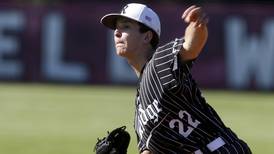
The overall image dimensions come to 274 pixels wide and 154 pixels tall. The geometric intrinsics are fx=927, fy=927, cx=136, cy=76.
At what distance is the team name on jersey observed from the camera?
6.53 metres

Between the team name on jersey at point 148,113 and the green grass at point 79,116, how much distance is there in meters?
5.75

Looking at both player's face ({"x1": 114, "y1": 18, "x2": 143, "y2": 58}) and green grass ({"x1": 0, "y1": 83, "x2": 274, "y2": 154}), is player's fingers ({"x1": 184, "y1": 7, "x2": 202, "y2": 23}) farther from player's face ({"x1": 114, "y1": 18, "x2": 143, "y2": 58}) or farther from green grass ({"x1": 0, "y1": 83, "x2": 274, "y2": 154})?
green grass ({"x1": 0, "y1": 83, "x2": 274, "y2": 154})

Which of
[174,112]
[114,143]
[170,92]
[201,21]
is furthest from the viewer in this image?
[114,143]

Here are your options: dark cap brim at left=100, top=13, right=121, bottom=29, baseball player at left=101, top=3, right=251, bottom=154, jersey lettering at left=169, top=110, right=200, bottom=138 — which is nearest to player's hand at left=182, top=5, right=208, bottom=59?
baseball player at left=101, top=3, right=251, bottom=154

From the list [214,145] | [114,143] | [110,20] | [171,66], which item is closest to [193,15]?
[171,66]

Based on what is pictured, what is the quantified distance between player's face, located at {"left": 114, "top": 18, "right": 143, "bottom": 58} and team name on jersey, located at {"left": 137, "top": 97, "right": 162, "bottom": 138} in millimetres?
414

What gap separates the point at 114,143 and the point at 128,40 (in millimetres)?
925

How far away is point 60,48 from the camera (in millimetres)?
23859

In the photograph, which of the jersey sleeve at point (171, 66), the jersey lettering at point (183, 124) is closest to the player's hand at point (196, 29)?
the jersey sleeve at point (171, 66)

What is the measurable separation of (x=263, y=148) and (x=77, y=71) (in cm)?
Answer: 1114

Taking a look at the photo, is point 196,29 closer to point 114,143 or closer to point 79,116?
point 114,143

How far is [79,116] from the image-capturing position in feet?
56.0

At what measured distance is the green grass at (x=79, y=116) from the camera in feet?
44.3

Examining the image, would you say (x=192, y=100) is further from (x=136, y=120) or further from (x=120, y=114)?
(x=120, y=114)
